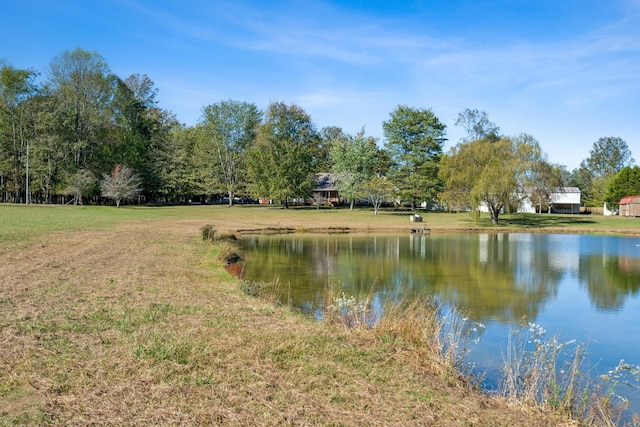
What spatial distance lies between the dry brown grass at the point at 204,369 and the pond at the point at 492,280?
213cm

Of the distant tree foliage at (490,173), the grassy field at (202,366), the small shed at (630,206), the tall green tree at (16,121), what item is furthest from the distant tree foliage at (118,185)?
the small shed at (630,206)

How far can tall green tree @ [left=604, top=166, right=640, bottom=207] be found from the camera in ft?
226

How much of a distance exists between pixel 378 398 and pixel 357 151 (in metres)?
56.9

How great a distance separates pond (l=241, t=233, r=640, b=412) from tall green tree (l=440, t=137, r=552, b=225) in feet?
33.1

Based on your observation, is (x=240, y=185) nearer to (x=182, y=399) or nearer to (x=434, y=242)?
(x=434, y=242)

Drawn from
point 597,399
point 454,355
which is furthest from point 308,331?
point 597,399

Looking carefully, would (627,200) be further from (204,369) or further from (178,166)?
(204,369)

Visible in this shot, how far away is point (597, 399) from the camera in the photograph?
6.21 m

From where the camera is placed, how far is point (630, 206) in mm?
63500

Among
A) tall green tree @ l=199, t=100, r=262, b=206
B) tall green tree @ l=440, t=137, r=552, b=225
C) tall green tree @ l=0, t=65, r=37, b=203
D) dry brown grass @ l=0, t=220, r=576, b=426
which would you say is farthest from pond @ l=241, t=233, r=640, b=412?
tall green tree @ l=0, t=65, r=37, b=203

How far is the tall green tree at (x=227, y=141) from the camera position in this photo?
65812 mm

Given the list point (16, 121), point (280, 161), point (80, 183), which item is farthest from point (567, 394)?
point (16, 121)

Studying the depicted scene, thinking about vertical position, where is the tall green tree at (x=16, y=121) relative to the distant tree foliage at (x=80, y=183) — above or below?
above

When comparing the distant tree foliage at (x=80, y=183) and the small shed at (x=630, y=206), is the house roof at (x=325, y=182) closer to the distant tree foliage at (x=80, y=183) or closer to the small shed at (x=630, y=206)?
the distant tree foliage at (x=80, y=183)
